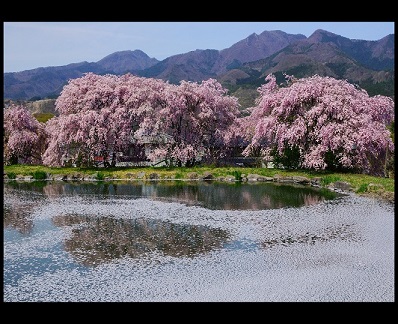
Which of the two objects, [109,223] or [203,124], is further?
[203,124]

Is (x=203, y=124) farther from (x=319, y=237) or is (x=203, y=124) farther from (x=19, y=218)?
(x=319, y=237)

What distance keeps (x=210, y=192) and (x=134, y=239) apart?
9529 millimetres

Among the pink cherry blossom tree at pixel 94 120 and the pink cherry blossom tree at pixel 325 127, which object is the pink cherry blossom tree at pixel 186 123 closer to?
the pink cherry blossom tree at pixel 94 120

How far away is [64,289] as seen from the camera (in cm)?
764

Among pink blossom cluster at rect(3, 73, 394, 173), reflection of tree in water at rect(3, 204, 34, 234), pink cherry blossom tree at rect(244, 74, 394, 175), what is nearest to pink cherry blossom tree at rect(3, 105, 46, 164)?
pink blossom cluster at rect(3, 73, 394, 173)

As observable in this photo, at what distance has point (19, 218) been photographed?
46.7ft

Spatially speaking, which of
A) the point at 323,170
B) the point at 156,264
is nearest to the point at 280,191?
the point at 323,170

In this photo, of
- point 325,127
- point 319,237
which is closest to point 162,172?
point 325,127

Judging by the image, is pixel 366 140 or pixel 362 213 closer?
pixel 362 213

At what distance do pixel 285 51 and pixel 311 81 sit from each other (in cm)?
16638

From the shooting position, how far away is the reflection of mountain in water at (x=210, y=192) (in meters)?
17.4

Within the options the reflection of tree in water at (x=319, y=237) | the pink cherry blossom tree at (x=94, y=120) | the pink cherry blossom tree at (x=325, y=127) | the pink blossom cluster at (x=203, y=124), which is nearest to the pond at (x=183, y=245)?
the reflection of tree in water at (x=319, y=237)
